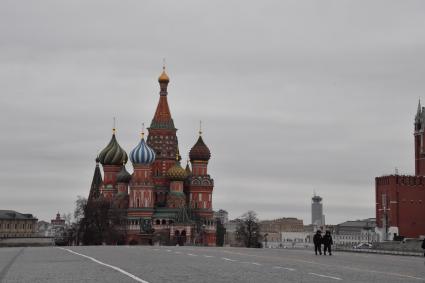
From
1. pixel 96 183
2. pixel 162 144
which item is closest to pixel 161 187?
pixel 162 144

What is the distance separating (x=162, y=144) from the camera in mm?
148250

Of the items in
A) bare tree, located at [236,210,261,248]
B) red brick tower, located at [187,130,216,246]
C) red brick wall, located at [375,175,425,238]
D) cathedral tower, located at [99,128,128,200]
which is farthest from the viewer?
cathedral tower, located at [99,128,128,200]

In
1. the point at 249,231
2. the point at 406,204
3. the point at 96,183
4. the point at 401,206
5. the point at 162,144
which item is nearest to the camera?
the point at 401,206

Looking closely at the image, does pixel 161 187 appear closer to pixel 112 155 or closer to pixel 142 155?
pixel 142 155

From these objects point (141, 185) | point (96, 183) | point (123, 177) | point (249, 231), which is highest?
point (96, 183)

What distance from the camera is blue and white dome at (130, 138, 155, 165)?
140 metres

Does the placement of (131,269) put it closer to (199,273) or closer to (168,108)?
(199,273)

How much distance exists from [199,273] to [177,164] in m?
123

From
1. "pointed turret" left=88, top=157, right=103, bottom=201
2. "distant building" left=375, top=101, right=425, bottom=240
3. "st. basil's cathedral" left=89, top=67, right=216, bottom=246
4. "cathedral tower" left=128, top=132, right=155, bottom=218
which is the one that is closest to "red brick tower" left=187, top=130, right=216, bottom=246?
"st. basil's cathedral" left=89, top=67, right=216, bottom=246

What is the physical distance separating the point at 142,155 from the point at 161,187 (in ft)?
26.1

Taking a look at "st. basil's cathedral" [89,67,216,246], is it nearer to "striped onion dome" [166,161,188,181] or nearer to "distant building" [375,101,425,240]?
"striped onion dome" [166,161,188,181]

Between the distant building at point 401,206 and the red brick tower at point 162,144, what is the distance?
35286 mm

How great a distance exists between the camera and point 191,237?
13662 centimetres

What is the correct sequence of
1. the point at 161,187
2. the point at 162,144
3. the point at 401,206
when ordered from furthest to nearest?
the point at 162,144 < the point at 161,187 < the point at 401,206
